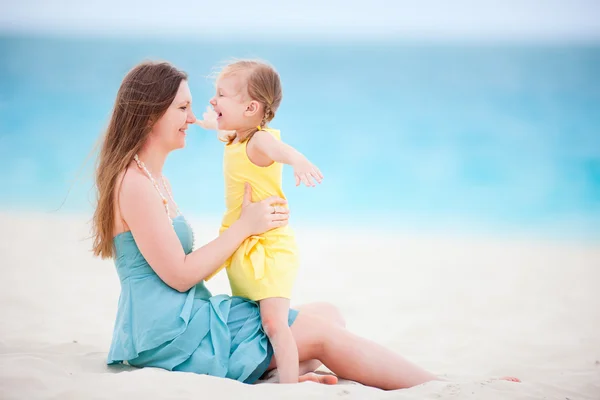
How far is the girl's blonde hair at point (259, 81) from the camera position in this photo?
112 inches

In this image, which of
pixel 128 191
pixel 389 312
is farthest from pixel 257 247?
pixel 389 312

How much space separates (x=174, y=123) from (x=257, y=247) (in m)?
0.58

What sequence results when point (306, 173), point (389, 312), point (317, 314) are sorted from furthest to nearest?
point (389, 312)
point (317, 314)
point (306, 173)

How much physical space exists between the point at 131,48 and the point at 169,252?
10.8m

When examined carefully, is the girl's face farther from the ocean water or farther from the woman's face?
the ocean water

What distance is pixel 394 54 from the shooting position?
13.1 meters

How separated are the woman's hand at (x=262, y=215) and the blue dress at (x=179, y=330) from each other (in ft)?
0.90

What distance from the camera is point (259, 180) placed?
2.79 m

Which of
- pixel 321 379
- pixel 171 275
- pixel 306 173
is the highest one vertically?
pixel 306 173

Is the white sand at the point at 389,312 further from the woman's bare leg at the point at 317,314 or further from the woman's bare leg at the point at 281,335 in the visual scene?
the woman's bare leg at the point at 317,314

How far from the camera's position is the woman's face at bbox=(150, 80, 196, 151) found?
2719 mm

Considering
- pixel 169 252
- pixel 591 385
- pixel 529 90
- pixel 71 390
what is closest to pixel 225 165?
pixel 169 252

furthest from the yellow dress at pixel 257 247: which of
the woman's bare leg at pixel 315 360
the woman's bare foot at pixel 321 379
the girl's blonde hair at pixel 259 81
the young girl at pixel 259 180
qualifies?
the woman's bare foot at pixel 321 379

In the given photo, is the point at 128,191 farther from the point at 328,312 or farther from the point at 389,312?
the point at 389,312
